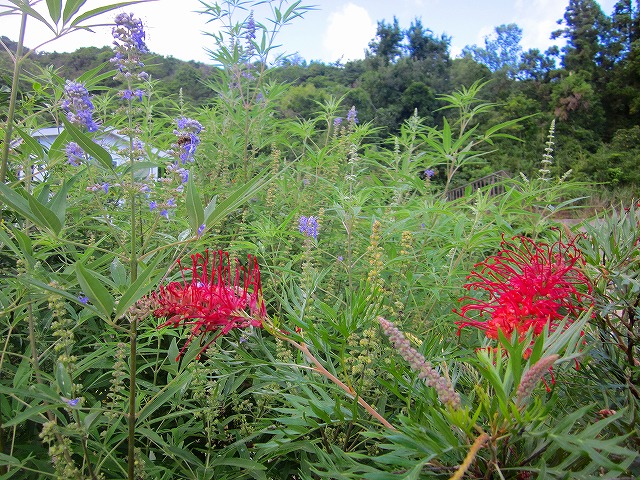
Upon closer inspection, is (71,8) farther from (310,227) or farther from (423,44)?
(423,44)

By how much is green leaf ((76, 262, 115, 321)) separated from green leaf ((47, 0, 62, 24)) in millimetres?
405

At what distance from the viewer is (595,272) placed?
2.38 ft

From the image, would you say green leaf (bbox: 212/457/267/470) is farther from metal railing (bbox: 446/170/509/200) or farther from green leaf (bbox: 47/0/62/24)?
metal railing (bbox: 446/170/509/200)

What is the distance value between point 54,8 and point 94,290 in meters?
0.44

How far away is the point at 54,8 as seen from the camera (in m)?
0.72

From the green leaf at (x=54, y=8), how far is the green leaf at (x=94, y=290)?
0.41 meters

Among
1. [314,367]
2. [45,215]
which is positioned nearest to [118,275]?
[45,215]

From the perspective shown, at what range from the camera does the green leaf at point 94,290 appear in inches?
22.1

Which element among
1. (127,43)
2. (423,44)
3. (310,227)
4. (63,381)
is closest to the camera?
(63,381)

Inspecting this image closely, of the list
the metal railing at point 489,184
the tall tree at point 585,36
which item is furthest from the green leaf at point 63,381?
the tall tree at point 585,36

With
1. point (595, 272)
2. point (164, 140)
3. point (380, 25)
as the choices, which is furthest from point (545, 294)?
point (380, 25)

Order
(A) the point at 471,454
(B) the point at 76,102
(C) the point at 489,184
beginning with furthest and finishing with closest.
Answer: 1. (C) the point at 489,184
2. (B) the point at 76,102
3. (A) the point at 471,454

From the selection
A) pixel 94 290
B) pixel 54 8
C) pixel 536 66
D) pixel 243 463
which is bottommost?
pixel 243 463

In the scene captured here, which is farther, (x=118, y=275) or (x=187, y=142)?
(x=187, y=142)
